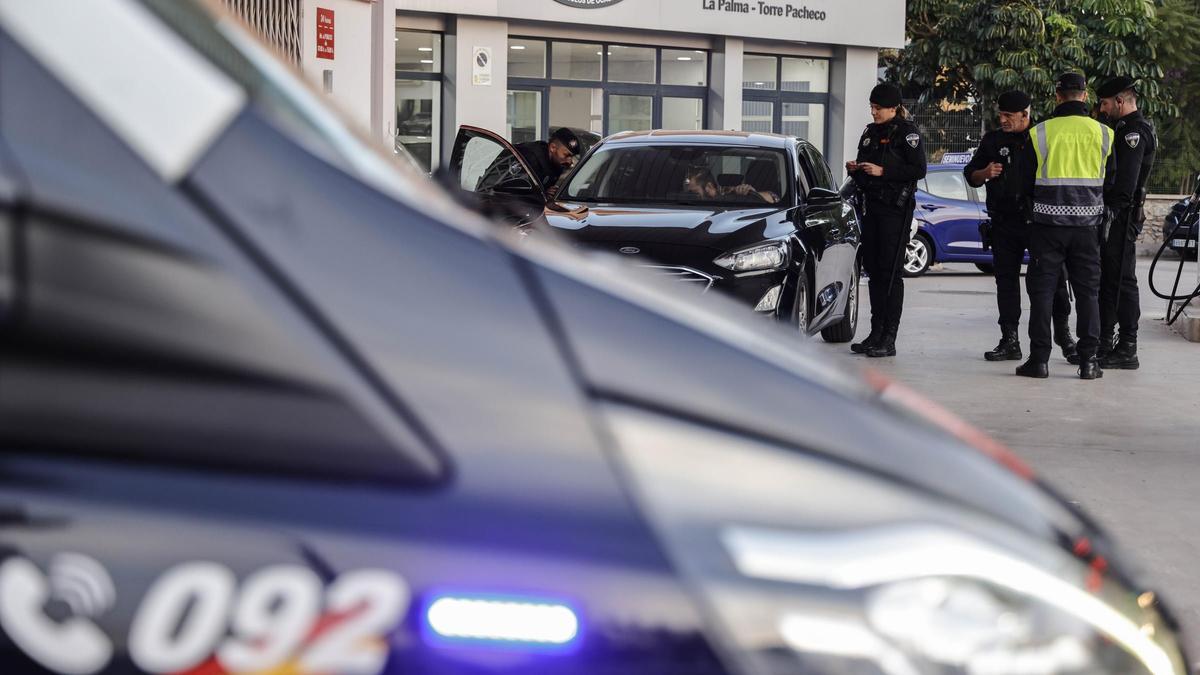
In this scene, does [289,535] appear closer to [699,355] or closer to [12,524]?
[12,524]

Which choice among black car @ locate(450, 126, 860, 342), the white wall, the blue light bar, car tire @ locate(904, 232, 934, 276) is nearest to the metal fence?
car tire @ locate(904, 232, 934, 276)

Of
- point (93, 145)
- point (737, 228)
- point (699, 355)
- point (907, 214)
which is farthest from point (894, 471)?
point (907, 214)

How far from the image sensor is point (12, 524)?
113 centimetres

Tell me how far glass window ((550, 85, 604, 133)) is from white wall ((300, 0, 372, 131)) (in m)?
11.0

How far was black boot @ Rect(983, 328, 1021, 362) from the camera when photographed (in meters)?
10.5

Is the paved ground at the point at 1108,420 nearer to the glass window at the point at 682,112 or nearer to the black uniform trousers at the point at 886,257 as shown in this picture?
the black uniform trousers at the point at 886,257

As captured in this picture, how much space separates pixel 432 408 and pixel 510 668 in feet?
0.68

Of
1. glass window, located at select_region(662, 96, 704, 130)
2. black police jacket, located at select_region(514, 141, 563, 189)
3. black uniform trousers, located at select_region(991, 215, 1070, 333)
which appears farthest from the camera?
glass window, located at select_region(662, 96, 704, 130)

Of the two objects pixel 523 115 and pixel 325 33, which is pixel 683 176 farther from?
pixel 523 115

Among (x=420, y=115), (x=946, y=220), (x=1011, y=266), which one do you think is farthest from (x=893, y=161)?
(x=420, y=115)

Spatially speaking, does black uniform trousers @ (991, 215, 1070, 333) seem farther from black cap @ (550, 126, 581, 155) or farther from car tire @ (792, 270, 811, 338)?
black cap @ (550, 126, 581, 155)

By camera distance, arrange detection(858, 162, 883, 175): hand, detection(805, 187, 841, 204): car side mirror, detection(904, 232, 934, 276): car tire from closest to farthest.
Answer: detection(805, 187, 841, 204): car side mirror < detection(858, 162, 883, 175): hand < detection(904, 232, 934, 276): car tire

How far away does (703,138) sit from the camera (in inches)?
390

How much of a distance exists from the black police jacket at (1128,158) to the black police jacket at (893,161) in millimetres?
1324
